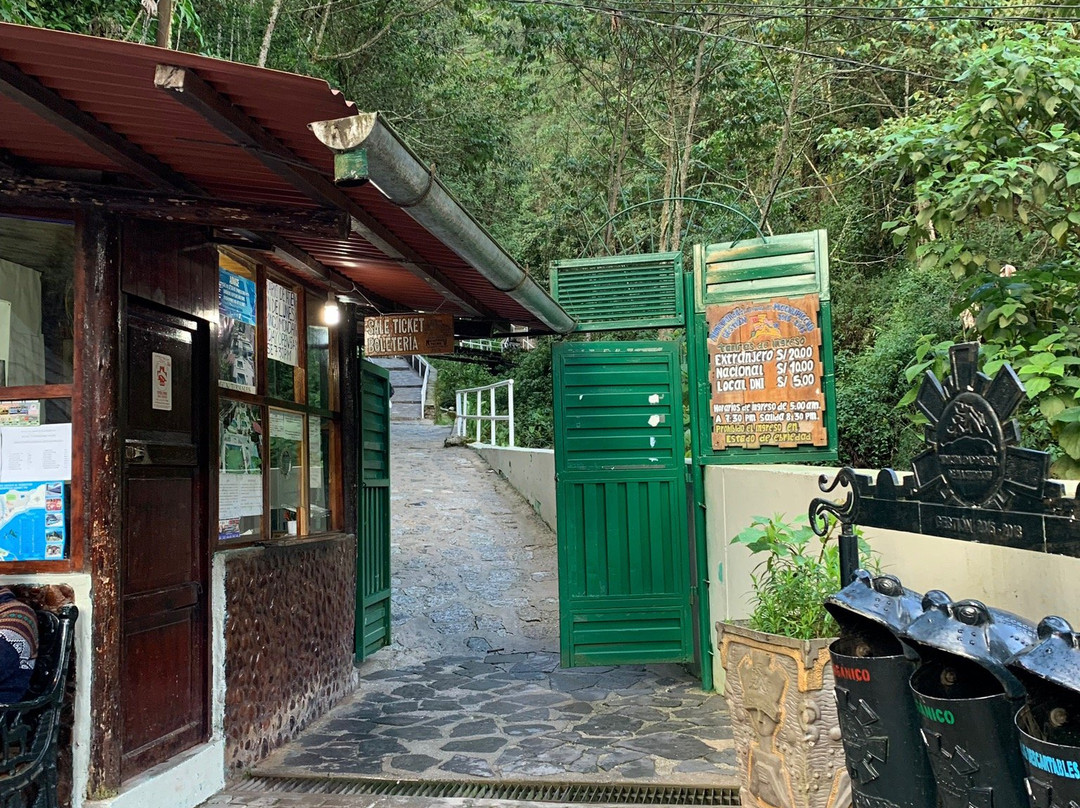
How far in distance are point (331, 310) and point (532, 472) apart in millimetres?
7145

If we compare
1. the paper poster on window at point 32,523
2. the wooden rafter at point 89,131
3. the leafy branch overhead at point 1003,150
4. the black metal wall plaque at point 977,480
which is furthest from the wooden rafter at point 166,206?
the leafy branch overhead at point 1003,150

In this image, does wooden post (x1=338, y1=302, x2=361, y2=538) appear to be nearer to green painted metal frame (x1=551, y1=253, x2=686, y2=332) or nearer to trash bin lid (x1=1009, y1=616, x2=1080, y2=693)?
green painted metal frame (x1=551, y1=253, x2=686, y2=332)

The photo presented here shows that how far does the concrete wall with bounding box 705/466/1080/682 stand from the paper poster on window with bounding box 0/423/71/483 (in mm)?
3326

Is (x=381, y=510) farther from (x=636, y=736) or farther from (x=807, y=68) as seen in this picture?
(x=807, y=68)

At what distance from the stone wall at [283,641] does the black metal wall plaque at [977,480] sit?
3387 millimetres

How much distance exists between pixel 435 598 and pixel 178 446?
196 inches

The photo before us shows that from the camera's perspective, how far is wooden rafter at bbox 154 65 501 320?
100 inches

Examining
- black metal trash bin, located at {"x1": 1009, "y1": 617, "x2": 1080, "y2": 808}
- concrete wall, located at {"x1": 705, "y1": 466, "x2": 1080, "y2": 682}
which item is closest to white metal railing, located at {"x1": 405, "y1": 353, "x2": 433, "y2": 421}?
concrete wall, located at {"x1": 705, "y1": 466, "x2": 1080, "y2": 682}

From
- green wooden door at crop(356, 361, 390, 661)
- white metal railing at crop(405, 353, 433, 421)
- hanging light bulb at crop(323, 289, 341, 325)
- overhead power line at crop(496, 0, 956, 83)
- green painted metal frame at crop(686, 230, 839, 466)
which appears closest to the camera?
green painted metal frame at crop(686, 230, 839, 466)

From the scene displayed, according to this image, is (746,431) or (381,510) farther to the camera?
(381,510)

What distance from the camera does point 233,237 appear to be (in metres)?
4.55

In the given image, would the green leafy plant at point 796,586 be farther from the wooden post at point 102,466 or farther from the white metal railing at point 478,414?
the white metal railing at point 478,414

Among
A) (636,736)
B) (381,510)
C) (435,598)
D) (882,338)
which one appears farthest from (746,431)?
(882,338)

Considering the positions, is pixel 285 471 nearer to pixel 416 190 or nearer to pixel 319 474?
pixel 319 474
